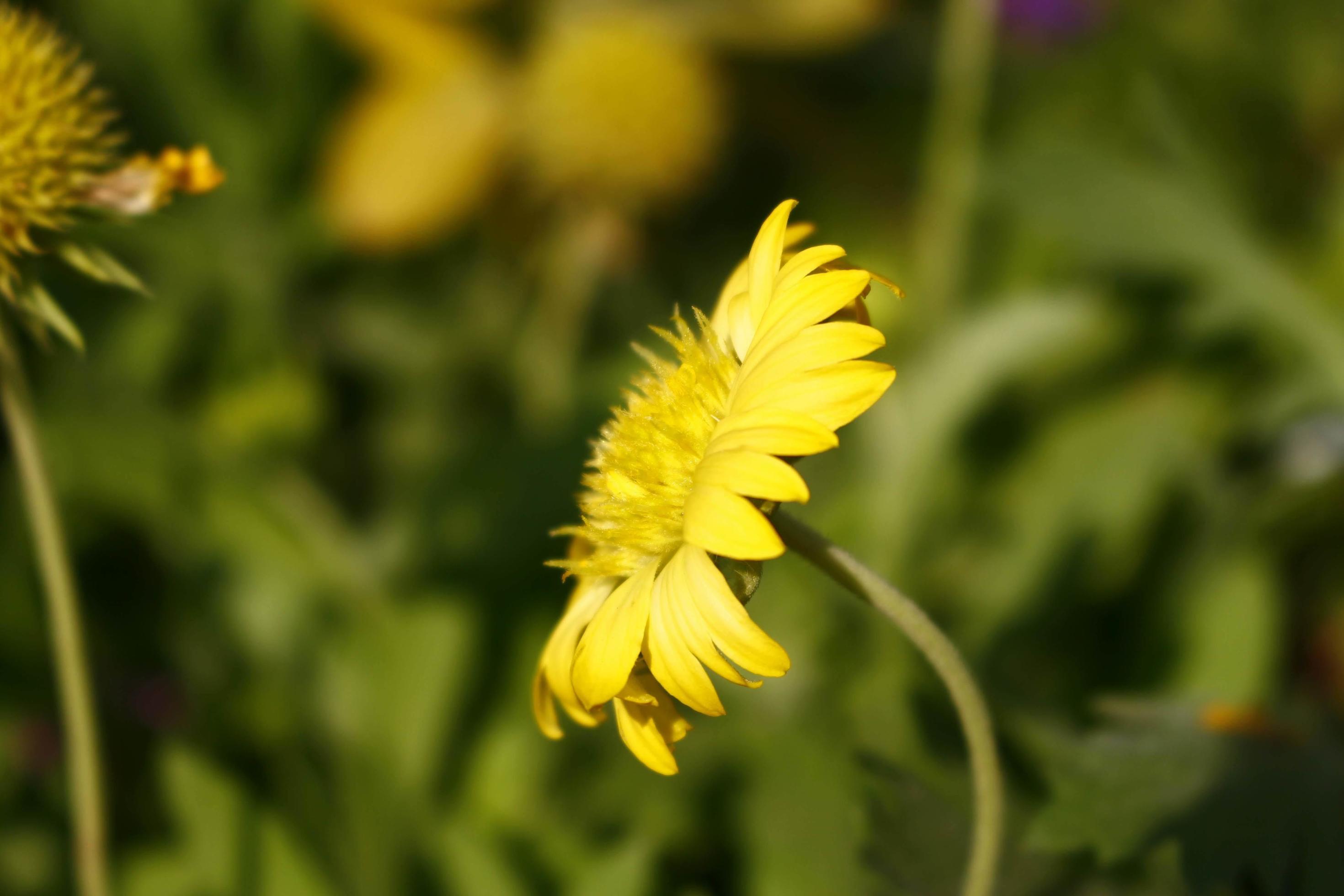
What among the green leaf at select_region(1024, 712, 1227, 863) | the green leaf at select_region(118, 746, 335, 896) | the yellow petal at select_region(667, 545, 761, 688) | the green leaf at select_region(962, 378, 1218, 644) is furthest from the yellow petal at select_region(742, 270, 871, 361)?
the green leaf at select_region(962, 378, 1218, 644)

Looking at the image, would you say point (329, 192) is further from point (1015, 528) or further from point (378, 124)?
point (1015, 528)

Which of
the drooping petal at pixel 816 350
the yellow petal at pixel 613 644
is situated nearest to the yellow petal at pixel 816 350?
the drooping petal at pixel 816 350

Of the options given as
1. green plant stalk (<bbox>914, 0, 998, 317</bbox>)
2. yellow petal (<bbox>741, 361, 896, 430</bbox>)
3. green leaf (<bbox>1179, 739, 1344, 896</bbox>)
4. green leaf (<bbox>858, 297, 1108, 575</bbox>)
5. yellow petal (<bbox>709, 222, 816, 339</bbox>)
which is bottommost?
green leaf (<bbox>1179, 739, 1344, 896</bbox>)

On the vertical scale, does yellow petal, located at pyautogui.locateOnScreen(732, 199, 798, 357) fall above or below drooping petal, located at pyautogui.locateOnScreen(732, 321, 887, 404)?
above

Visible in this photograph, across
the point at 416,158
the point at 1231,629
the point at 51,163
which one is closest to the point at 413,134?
the point at 416,158

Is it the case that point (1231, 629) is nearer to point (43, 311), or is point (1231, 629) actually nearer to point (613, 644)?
point (613, 644)

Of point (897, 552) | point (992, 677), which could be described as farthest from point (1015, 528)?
point (992, 677)

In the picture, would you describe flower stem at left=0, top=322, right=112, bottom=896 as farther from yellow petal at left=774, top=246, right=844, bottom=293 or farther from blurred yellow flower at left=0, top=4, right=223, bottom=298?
yellow petal at left=774, top=246, right=844, bottom=293

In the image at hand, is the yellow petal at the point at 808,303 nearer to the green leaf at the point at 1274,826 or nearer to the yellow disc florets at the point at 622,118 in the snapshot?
the green leaf at the point at 1274,826
